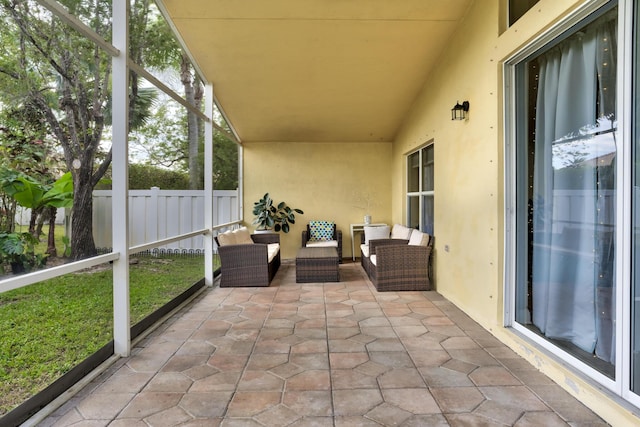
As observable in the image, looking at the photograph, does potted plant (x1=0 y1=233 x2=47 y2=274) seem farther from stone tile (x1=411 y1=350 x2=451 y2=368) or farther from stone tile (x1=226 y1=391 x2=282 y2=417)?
stone tile (x1=411 y1=350 x2=451 y2=368)

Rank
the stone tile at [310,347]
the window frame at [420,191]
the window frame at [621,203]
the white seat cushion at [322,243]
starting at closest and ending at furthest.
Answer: the window frame at [621,203] < the stone tile at [310,347] < the window frame at [420,191] < the white seat cushion at [322,243]

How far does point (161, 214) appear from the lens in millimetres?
5145

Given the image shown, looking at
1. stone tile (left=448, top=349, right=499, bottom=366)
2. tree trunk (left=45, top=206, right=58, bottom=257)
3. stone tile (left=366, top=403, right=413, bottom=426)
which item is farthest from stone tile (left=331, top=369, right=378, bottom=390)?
tree trunk (left=45, top=206, right=58, bottom=257)

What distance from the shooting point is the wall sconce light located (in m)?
3.65

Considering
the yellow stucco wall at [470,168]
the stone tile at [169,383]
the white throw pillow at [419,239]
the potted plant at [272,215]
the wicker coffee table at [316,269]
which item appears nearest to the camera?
the stone tile at [169,383]

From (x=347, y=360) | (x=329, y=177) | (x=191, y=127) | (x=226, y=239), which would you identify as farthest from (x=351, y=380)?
(x=329, y=177)

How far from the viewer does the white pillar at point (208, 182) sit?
196 inches

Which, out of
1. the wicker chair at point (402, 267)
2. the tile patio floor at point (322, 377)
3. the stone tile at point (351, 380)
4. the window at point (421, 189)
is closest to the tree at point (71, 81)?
the tile patio floor at point (322, 377)

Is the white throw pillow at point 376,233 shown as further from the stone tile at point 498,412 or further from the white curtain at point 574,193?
the stone tile at point 498,412

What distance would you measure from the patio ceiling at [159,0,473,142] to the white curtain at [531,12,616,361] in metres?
1.78

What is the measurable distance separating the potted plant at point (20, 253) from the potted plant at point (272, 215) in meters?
4.85

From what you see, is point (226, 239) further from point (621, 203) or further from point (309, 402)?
point (621, 203)

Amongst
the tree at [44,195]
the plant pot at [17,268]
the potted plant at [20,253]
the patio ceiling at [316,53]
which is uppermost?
the patio ceiling at [316,53]

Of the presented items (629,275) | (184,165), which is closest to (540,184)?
(629,275)
